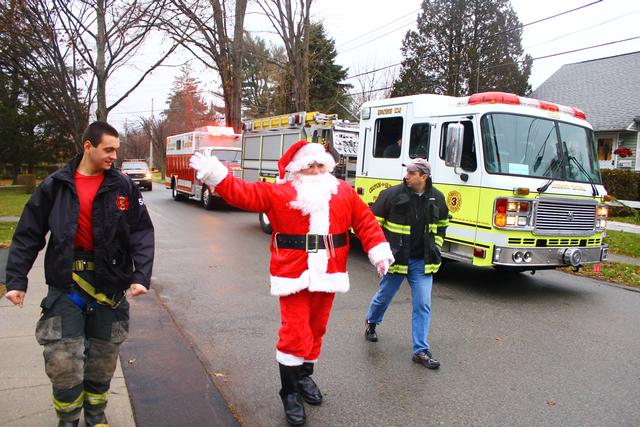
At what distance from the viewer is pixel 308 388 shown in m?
3.76

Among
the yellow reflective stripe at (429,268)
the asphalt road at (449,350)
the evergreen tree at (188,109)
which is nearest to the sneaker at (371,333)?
the asphalt road at (449,350)

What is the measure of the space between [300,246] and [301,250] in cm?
3

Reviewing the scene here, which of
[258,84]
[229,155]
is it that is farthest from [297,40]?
[258,84]

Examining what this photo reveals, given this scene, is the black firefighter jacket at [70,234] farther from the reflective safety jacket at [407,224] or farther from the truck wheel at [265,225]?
the truck wheel at [265,225]

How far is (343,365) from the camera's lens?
4469 millimetres

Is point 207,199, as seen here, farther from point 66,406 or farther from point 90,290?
point 66,406

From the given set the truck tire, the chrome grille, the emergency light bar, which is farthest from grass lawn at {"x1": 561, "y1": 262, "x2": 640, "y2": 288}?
the truck tire

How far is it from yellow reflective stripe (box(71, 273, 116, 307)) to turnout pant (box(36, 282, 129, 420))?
33mm

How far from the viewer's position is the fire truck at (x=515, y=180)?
6707 mm

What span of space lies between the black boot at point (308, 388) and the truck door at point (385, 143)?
513 cm

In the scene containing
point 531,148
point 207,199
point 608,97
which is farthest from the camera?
point 608,97

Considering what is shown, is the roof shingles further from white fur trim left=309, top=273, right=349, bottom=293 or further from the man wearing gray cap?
white fur trim left=309, top=273, right=349, bottom=293

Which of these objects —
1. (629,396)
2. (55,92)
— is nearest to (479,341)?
(629,396)

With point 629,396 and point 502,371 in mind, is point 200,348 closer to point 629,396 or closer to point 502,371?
point 502,371
